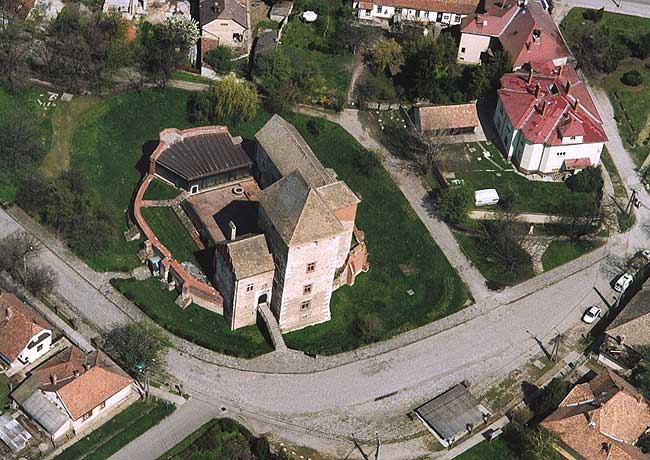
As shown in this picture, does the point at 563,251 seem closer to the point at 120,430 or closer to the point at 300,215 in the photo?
the point at 300,215

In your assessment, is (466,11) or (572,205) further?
(466,11)

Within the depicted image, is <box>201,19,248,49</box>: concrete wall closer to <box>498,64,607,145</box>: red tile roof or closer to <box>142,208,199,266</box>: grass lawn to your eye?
<box>142,208,199,266</box>: grass lawn

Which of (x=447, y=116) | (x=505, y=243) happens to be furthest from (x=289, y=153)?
(x=447, y=116)

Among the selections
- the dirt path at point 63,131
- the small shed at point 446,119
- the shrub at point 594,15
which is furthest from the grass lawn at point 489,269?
the shrub at point 594,15

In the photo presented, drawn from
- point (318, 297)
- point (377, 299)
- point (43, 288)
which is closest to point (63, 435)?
point (43, 288)

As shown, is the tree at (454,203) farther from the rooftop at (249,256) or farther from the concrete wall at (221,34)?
the concrete wall at (221,34)

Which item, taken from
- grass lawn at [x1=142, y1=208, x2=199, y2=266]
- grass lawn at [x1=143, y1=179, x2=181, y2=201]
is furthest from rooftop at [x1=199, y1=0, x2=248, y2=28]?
grass lawn at [x1=142, y1=208, x2=199, y2=266]

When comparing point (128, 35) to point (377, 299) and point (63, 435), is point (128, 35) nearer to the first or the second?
point (377, 299)
